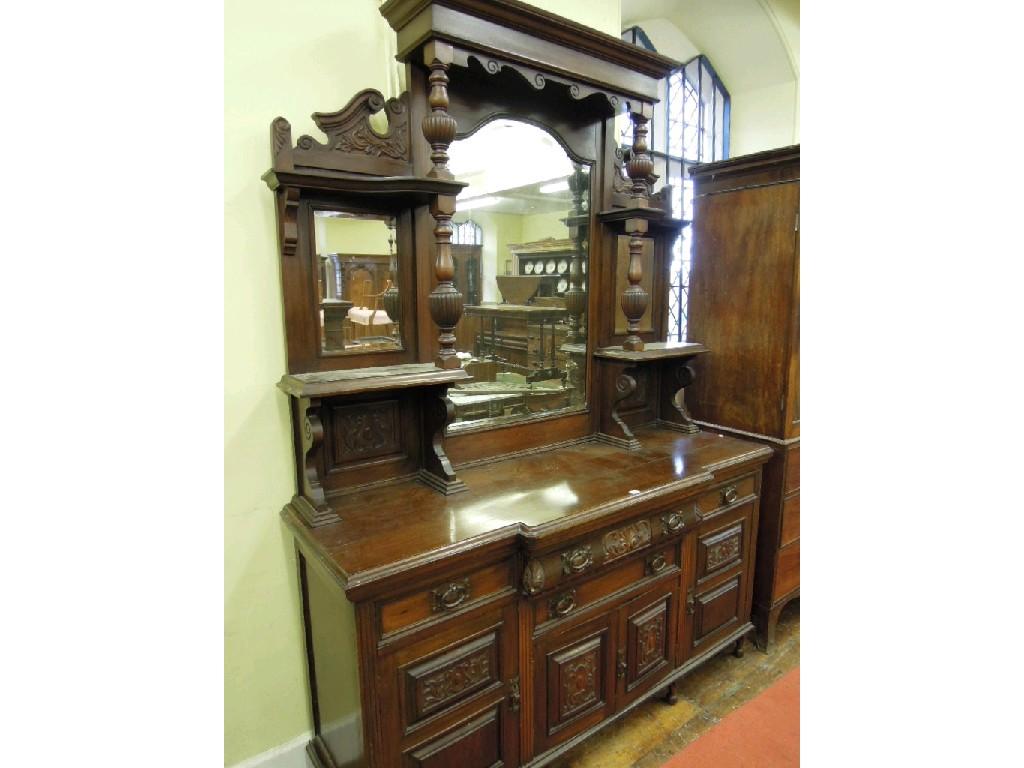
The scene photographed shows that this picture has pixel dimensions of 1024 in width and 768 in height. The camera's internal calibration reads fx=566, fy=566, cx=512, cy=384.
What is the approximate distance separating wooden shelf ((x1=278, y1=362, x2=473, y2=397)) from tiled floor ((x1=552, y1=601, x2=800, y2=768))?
115 centimetres

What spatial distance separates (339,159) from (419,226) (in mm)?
265

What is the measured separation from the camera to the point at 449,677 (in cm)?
134

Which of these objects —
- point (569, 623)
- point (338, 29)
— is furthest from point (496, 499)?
point (338, 29)

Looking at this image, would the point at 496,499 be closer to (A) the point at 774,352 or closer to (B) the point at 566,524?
(B) the point at 566,524

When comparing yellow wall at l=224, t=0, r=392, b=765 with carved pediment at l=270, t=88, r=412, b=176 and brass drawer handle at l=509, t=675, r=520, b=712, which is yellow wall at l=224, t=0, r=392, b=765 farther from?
brass drawer handle at l=509, t=675, r=520, b=712

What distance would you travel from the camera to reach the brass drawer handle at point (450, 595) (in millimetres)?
1300

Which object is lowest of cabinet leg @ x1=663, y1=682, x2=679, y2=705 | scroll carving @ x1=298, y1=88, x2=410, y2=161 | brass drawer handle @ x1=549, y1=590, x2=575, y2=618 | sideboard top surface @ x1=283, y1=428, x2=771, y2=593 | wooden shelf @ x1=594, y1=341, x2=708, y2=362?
cabinet leg @ x1=663, y1=682, x2=679, y2=705

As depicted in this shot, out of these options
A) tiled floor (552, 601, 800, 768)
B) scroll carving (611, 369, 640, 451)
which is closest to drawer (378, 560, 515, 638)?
tiled floor (552, 601, 800, 768)

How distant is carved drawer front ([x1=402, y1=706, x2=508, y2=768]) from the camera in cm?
132

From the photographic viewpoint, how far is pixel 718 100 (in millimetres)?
3854

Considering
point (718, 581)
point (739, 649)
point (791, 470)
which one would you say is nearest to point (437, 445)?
point (718, 581)

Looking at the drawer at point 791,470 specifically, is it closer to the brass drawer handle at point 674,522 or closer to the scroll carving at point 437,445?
the brass drawer handle at point 674,522

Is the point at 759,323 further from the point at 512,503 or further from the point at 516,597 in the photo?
the point at 516,597

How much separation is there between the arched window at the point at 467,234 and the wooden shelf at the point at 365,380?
391mm
